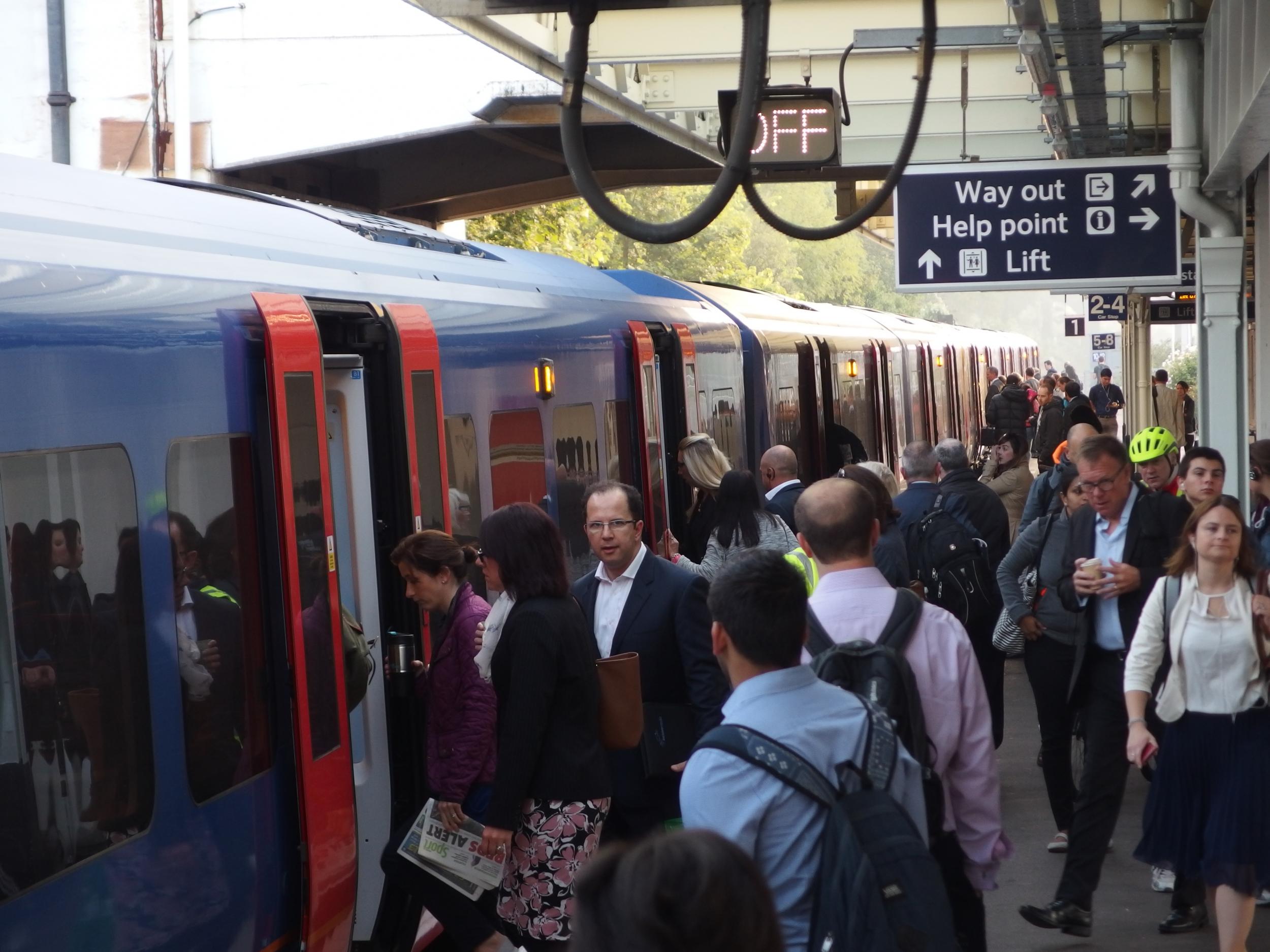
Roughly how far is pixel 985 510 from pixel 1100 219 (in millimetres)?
2095

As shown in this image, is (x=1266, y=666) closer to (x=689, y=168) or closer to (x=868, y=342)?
(x=689, y=168)

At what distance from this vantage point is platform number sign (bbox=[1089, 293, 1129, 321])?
25453 millimetres

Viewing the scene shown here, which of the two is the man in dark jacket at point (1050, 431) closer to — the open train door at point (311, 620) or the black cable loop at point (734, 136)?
the open train door at point (311, 620)

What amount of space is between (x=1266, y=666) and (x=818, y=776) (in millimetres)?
2985

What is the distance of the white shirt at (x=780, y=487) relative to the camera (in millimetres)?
8766

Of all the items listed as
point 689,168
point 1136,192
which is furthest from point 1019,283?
point 689,168

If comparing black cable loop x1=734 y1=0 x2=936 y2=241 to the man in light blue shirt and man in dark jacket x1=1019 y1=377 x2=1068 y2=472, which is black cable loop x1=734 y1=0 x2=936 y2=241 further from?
man in dark jacket x1=1019 y1=377 x2=1068 y2=472

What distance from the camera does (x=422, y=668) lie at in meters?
6.15

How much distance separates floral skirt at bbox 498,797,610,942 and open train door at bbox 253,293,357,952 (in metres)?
0.72

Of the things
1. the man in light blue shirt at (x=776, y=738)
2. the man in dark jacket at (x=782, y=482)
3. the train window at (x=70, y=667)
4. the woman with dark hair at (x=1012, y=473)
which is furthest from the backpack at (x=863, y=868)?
the woman with dark hair at (x=1012, y=473)

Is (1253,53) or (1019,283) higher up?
(1253,53)

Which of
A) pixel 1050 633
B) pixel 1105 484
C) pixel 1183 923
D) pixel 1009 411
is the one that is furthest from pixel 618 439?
pixel 1009 411

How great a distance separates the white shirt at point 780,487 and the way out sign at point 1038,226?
154 cm

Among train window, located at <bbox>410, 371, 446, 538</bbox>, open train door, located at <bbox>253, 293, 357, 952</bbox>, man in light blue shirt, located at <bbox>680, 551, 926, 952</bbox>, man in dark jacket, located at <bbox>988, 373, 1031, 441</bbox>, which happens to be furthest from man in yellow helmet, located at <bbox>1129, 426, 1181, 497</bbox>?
man in dark jacket, located at <bbox>988, 373, 1031, 441</bbox>
